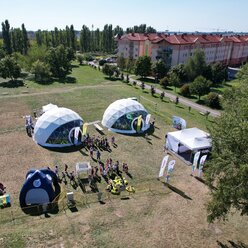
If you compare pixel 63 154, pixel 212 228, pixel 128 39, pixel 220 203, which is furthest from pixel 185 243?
pixel 128 39

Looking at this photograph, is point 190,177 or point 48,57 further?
point 48,57

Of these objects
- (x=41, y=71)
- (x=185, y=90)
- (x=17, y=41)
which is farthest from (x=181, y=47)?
(x=17, y=41)

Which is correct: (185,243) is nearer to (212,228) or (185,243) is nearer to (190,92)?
(212,228)

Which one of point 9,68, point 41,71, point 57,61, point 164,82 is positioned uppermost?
point 57,61

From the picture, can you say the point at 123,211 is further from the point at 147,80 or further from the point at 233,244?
the point at 147,80

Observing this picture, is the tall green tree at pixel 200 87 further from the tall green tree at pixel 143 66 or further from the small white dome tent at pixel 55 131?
the small white dome tent at pixel 55 131

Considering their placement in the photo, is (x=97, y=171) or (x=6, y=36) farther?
(x=6, y=36)

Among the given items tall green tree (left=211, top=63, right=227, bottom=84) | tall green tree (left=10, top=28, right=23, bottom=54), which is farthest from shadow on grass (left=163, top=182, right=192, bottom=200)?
tall green tree (left=10, top=28, right=23, bottom=54)

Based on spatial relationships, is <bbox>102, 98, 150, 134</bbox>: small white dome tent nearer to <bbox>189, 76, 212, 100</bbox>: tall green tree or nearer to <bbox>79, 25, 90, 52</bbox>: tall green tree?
<bbox>189, 76, 212, 100</bbox>: tall green tree
